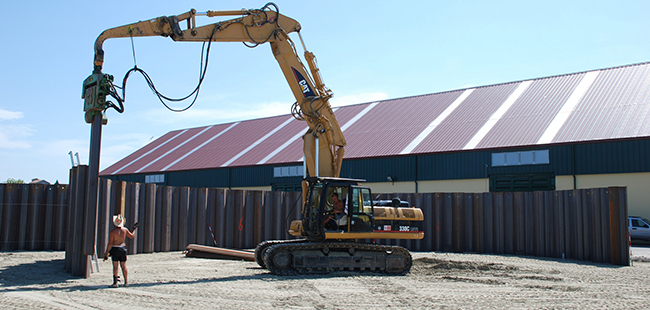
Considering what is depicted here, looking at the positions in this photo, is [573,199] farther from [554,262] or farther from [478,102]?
[478,102]

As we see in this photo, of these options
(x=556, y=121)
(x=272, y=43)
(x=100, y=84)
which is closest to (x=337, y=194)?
(x=272, y=43)

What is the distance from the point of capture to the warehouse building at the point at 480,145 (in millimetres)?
24844

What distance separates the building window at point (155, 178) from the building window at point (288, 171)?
979 cm

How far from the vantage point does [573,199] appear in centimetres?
1698

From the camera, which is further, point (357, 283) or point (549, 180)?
point (549, 180)

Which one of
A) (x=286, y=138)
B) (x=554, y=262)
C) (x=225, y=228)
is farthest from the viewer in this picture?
(x=286, y=138)

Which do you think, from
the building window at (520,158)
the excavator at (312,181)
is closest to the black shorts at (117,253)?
the excavator at (312,181)

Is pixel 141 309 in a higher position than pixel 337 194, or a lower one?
lower

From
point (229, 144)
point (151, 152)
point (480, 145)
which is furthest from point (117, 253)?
point (151, 152)

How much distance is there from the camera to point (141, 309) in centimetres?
832

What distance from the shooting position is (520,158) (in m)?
26.5

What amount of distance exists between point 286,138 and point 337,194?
79.0 feet

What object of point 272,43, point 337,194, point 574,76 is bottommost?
point 337,194

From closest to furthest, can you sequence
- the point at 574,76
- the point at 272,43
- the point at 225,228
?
the point at 272,43
the point at 225,228
the point at 574,76
